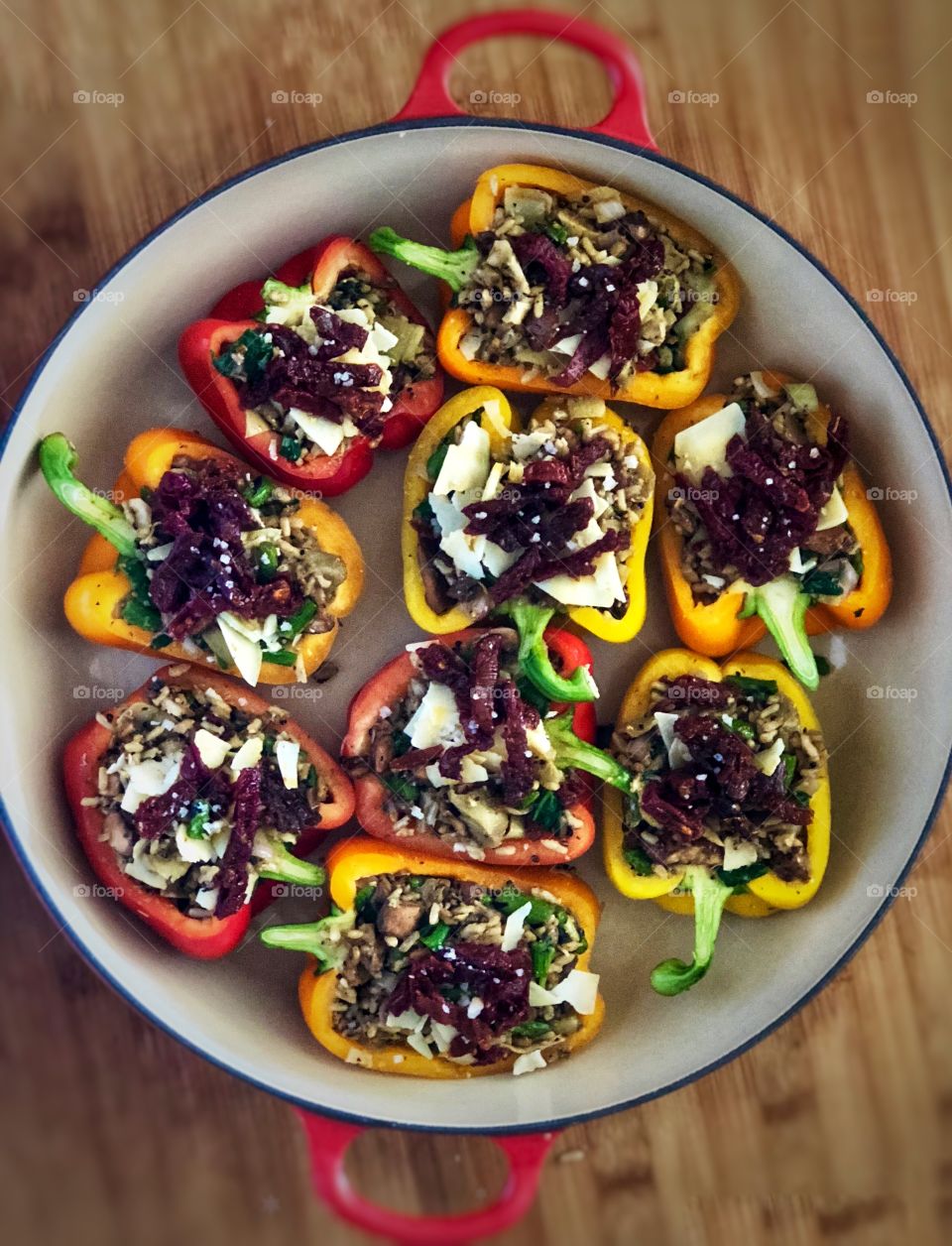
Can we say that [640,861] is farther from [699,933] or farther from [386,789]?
[386,789]

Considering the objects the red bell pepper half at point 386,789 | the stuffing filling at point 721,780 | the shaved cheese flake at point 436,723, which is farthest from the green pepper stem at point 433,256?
the stuffing filling at point 721,780

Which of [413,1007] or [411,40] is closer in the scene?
[413,1007]

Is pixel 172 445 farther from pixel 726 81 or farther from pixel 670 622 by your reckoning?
pixel 726 81

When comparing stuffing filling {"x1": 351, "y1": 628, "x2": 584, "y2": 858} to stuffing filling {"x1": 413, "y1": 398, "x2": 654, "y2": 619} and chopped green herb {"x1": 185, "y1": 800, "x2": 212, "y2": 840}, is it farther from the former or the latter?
chopped green herb {"x1": 185, "y1": 800, "x2": 212, "y2": 840}

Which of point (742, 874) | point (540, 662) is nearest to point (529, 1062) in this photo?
point (742, 874)

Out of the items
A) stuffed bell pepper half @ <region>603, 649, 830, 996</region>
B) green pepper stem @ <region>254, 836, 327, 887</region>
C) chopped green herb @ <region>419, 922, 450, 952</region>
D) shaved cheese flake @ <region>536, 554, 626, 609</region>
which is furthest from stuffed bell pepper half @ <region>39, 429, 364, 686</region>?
stuffed bell pepper half @ <region>603, 649, 830, 996</region>

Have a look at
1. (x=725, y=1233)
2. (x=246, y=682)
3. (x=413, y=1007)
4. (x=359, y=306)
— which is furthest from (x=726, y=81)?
(x=725, y=1233)

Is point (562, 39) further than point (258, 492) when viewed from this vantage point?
No
